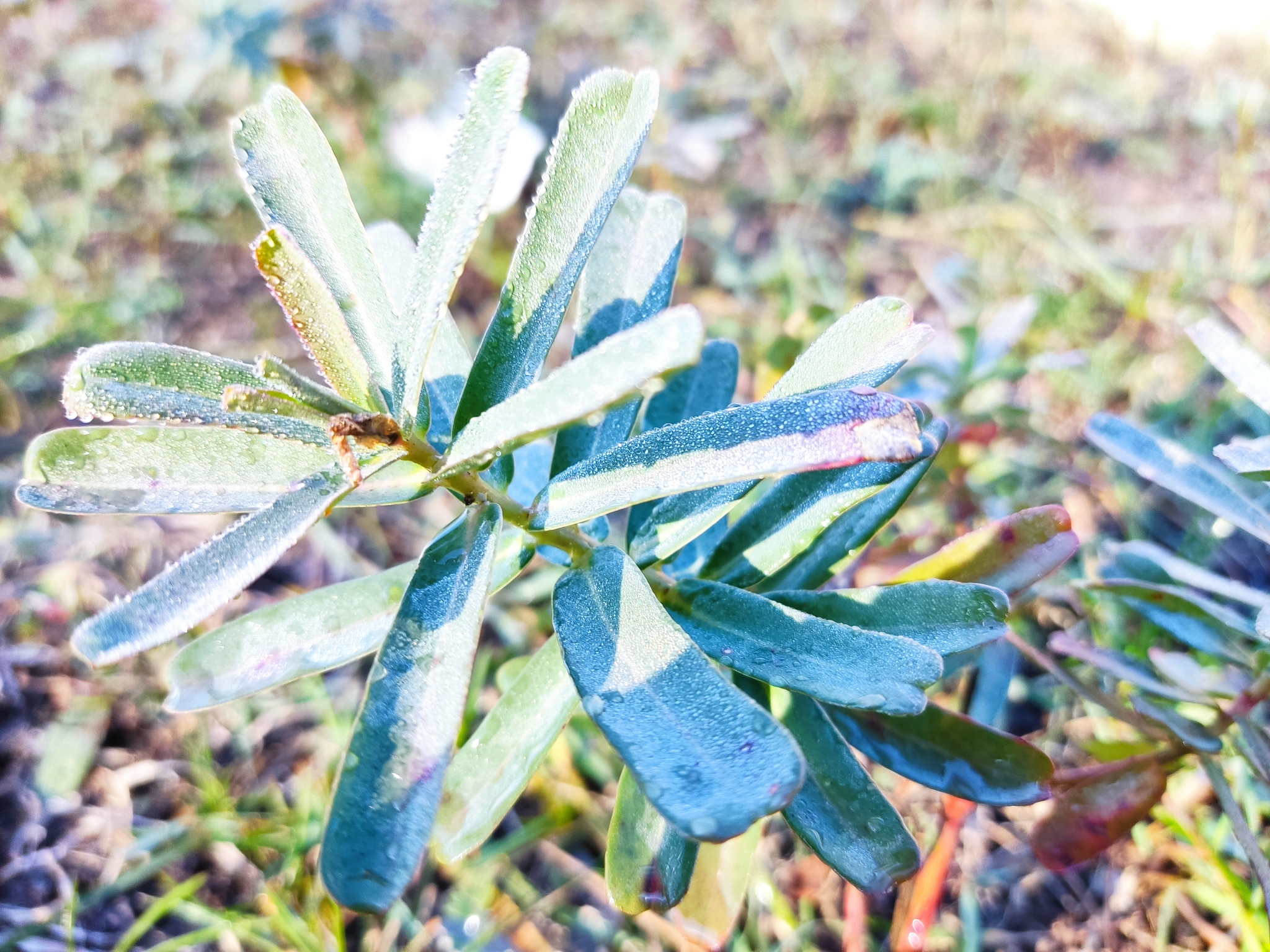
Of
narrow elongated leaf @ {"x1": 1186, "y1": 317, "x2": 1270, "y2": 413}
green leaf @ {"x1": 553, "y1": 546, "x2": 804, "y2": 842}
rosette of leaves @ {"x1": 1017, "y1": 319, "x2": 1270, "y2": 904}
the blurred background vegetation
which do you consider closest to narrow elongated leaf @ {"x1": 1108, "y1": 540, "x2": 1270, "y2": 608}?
rosette of leaves @ {"x1": 1017, "y1": 319, "x2": 1270, "y2": 904}

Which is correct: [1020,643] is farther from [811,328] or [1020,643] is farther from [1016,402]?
[1016,402]

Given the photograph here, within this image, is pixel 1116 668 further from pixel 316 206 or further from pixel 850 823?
pixel 316 206

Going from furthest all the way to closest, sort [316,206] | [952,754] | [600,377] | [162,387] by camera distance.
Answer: [952,754], [316,206], [162,387], [600,377]

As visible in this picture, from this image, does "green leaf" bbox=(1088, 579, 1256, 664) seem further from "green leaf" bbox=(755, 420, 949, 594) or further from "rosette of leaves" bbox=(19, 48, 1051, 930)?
"green leaf" bbox=(755, 420, 949, 594)

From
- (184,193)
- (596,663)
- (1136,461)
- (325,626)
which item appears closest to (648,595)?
(596,663)

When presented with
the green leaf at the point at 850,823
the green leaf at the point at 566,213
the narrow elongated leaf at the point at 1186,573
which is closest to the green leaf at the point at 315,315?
the green leaf at the point at 566,213

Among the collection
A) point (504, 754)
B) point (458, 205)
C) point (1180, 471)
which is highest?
point (458, 205)

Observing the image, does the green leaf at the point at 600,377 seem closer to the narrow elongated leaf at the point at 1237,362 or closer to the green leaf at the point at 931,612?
the green leaf at the point at 931,612

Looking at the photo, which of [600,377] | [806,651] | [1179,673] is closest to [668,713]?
[806,651]
